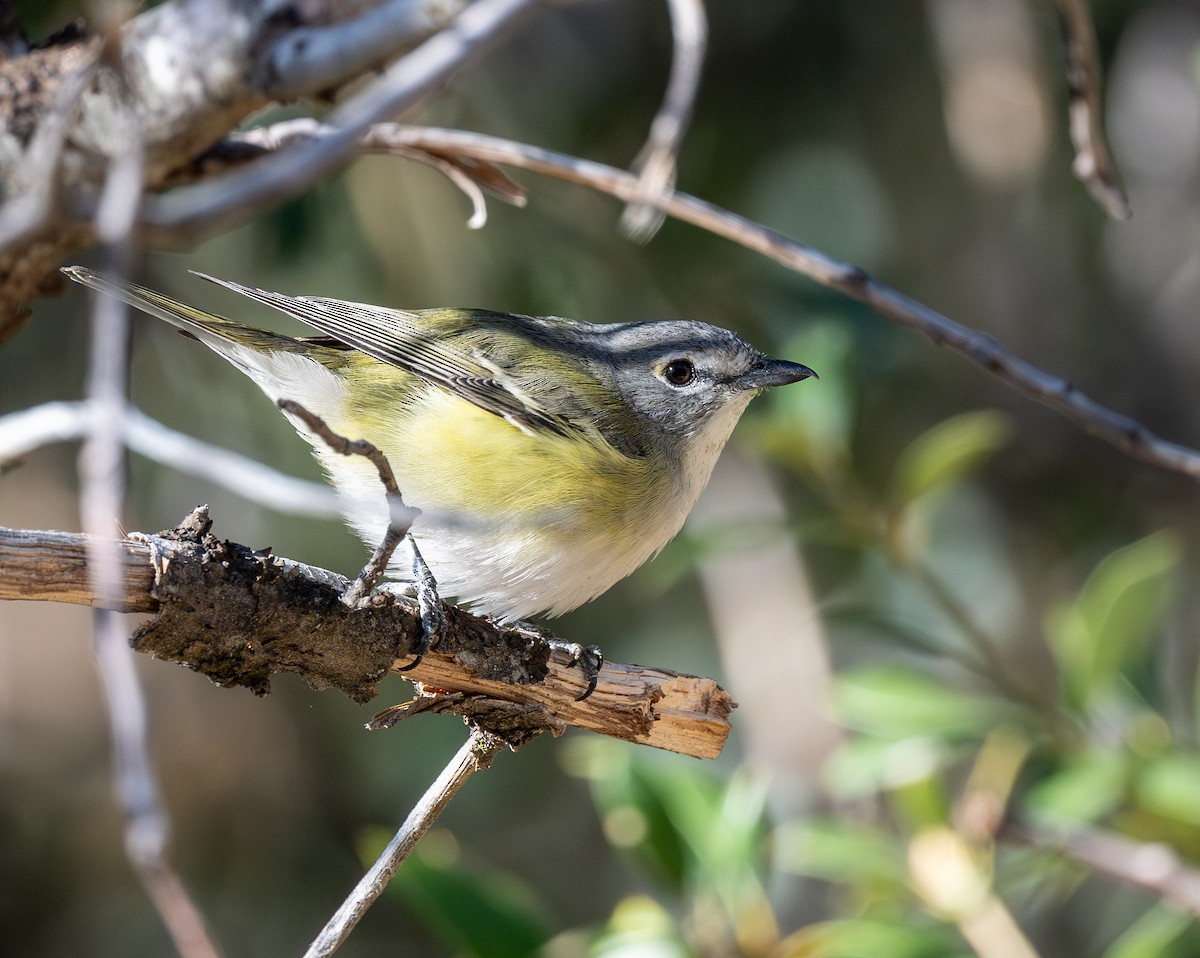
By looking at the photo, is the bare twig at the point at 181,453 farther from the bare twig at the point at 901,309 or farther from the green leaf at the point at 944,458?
the green leaf at the point at 944,458

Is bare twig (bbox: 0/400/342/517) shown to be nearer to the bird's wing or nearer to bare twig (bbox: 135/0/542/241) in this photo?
bare twig (bbox: 135/0/542/241)

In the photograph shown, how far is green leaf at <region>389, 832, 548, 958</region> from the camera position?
328cm

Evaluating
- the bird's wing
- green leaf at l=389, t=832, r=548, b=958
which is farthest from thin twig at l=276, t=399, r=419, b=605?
green leaf at l=389, t=832, r=548, b=958

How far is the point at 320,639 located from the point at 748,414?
8.31ft

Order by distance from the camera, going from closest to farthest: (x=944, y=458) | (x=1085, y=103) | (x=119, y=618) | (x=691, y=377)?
(x=119, y=618) → (x=1085, y=103) → (x=944, y=458) → (x=691, y=377)

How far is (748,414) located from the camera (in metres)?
4.49

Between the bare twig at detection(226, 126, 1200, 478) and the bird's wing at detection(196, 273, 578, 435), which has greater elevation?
the bird's wing at detection(196, 273, 578, 435)

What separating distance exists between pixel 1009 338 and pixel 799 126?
1.37m

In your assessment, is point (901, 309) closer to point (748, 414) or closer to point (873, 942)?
point (873, 942)

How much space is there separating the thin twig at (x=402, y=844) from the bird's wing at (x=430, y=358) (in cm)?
98

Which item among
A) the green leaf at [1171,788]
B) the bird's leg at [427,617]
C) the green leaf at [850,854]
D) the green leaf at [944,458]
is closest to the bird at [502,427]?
the bird's leg at [427,617]

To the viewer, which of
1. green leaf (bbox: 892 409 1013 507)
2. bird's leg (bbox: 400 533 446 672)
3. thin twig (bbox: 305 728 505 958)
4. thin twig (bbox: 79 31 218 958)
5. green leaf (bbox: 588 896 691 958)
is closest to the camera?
thin twig (bbox: 79 31 218 958)

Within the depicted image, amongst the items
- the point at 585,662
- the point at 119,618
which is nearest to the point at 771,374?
the point at 585,662

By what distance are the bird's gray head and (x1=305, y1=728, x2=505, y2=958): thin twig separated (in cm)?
147
